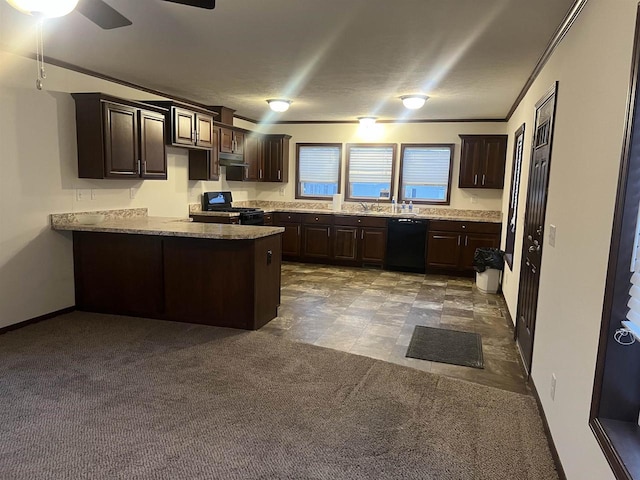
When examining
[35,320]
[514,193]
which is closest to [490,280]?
[514,193]

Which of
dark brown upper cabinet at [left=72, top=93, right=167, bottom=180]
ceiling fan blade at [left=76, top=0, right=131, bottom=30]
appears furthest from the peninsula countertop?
ceiling fan blade at [left=76, top=0, right=131, bottom=30]

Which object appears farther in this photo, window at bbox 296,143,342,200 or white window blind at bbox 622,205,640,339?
window at bbox 296,143,342,200

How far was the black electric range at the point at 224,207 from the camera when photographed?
6.28 m

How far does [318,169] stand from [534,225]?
497 cm

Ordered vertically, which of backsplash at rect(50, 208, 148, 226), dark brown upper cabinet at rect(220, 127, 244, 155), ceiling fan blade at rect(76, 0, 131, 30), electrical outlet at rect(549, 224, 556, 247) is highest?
ceiling fan blade at rect(76, 0, 131, 30)

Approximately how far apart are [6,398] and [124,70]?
10.5ft

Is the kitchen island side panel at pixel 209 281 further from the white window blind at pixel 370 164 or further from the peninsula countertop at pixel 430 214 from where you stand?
the white window blind at pixel 370 164

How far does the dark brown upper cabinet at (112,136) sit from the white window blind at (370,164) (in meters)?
3.81

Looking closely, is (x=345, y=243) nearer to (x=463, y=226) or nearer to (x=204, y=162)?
(x=463, y=226)

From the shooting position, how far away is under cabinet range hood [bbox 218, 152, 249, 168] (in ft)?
20.6

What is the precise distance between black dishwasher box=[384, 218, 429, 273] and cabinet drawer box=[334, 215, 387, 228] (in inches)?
5.2

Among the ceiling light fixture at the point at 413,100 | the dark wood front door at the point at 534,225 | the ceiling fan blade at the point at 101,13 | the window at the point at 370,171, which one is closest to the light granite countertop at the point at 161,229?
the ceiling fan blade at the point at 101,13

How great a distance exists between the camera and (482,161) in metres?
6.61

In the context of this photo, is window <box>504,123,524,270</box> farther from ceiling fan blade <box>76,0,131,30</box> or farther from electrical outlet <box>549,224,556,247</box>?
ceiling fan blade <box>76,0,131,30</box>
